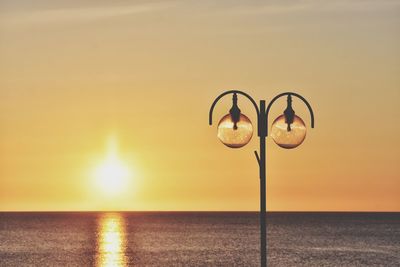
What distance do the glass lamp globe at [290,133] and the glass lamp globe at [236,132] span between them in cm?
65

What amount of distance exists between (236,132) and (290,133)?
1154mm

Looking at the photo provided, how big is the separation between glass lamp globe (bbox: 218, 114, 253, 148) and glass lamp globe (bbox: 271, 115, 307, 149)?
2.14ft

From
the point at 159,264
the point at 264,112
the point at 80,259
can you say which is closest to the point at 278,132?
the point at 264,112

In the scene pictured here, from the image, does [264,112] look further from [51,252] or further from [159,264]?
[51,252]

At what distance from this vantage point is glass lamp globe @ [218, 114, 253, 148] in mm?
19234

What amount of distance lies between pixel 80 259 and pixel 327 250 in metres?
31.6

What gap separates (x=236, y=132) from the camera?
19.2 m

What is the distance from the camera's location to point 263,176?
65.6 feet

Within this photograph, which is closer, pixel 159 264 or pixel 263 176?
pixel 263 176

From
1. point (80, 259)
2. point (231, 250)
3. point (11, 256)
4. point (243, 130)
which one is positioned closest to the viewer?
point (243, 130)

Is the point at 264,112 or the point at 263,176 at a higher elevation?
the point at 264,112

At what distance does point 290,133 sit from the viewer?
19.4 metres

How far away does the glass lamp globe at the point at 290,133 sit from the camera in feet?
63.7

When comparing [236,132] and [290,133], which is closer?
[236,132]
